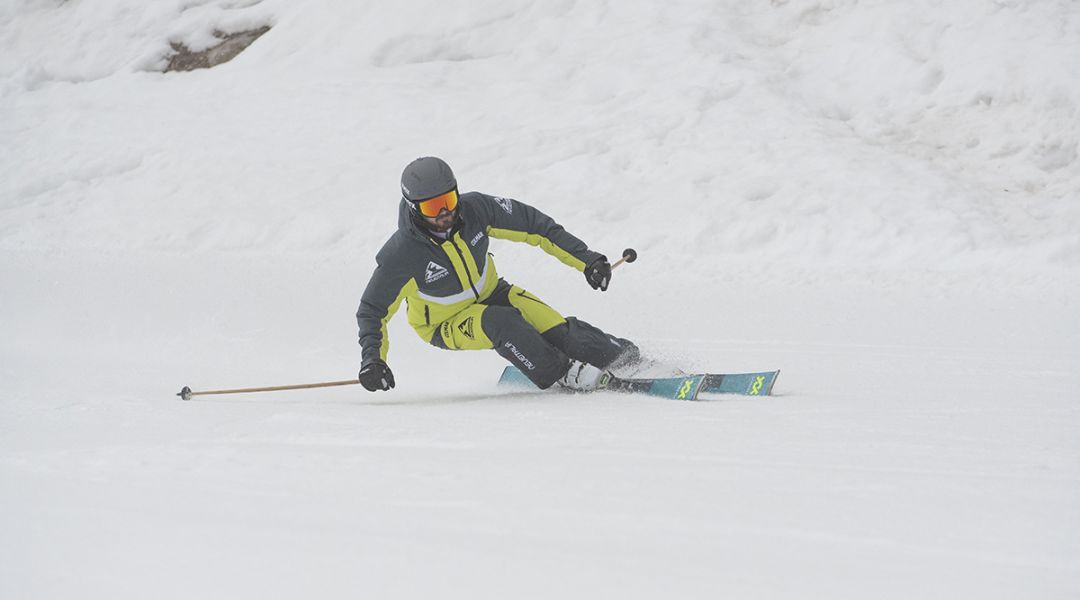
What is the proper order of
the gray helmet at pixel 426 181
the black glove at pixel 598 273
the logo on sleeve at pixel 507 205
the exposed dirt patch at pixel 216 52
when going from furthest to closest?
the exposed dirt patch at pixel 216 52 < the logo on sleeve at pixel 507 205 < the black glove at pixel 598 273 < the gray helmet at pixel 426 181

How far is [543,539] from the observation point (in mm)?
2771

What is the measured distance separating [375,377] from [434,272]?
0.72 meters

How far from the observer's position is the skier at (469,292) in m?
5.65

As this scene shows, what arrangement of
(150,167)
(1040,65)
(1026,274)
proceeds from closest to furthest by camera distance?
(1026,274) < (1040,65) < (150,167)

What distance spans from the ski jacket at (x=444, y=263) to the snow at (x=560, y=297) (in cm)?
51

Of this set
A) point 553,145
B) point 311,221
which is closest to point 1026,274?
point 553,145

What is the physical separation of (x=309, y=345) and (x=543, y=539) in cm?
559

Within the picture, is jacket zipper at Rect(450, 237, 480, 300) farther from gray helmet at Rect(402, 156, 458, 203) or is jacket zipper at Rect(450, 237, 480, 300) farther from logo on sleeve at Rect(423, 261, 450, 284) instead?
gray helmet at Rect(402, 156, 458, 203)

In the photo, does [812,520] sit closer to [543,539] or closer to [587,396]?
[543,539]

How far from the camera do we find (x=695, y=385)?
5.31 metres

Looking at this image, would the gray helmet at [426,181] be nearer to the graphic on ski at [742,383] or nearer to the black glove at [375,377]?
the black glove at [375,377]

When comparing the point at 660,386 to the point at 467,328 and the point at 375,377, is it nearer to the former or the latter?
the point at 467,328

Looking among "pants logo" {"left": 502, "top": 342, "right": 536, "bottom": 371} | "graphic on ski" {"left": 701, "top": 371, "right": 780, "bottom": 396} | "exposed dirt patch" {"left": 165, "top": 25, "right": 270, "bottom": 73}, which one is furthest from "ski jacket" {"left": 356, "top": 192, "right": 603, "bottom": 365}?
"exposed dirt patch" {"left": 165, "top": 25, "right": 270, "bottom": 73}

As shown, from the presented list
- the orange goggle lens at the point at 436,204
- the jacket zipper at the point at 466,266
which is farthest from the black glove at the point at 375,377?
the orange goggle lens at the point at 436,204
